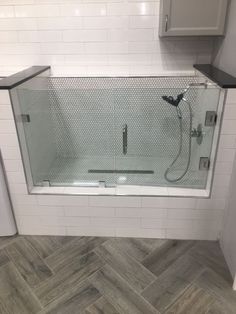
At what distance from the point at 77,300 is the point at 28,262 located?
16.6 inches

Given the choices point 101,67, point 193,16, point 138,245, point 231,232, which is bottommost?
point 138,245

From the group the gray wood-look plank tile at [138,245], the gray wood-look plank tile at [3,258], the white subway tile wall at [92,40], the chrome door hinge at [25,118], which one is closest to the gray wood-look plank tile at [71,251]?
the gray wood-look plank tile at [138,245]

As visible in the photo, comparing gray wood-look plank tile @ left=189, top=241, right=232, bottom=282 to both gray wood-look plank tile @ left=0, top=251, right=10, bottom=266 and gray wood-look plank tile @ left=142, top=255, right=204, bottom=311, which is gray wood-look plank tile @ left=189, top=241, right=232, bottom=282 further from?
gray wood-look plank tile @ left=0, top=251, right=10, bottom=266

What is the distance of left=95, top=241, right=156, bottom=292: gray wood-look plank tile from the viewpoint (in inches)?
57.7

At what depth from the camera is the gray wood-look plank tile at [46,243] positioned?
1.68m

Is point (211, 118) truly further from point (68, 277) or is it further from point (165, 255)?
point (68, 277)

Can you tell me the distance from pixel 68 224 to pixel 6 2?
1813mm

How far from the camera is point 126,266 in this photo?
1.56m

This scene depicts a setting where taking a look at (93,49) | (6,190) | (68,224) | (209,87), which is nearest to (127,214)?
(68,224)

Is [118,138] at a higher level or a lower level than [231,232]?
higher

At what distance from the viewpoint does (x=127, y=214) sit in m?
1.72

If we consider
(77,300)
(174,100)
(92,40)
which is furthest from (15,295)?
(92,40)

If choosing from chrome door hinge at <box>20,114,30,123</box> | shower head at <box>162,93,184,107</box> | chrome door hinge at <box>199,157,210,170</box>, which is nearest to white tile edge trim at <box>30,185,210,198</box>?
chrome door hinge at <box>199,157,210,170</box>

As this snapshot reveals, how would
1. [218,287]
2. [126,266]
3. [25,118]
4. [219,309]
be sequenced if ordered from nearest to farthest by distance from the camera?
[219,309] → [218,287] → [126,266] → [25,118]
